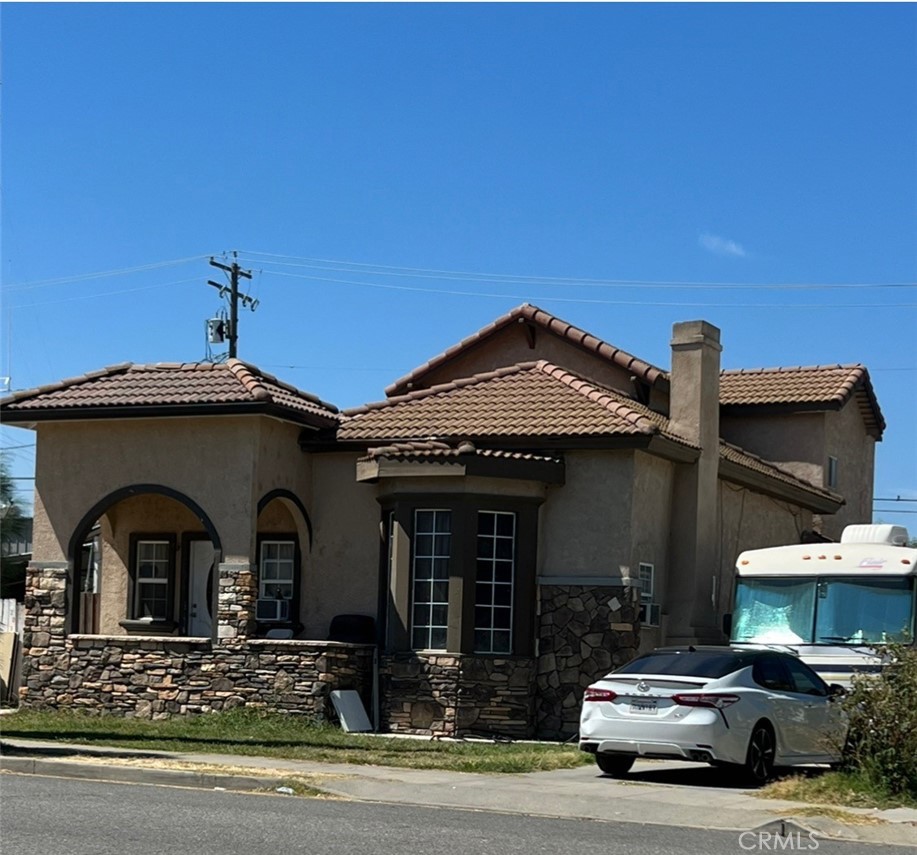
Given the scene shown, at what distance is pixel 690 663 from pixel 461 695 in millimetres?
5430

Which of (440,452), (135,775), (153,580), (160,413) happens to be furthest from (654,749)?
(153,580)

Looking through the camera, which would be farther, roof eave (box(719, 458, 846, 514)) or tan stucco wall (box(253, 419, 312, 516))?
roof eave (box(719, 458, 846, 514))

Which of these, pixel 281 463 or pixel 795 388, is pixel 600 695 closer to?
pixel 281 463

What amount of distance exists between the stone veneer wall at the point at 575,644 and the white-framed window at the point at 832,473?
11600 millimetres

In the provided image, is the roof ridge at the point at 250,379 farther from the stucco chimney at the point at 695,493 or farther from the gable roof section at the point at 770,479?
the gable roof section at the point at 770,479

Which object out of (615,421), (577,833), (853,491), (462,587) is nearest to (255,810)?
(577,833)

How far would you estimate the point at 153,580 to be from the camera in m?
24.8

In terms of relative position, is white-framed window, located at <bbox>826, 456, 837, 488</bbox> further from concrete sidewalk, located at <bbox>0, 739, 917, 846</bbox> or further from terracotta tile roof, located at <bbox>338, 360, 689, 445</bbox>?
concrete sidewalk, located at <bbox>0, 739, 917, 846</bbox>

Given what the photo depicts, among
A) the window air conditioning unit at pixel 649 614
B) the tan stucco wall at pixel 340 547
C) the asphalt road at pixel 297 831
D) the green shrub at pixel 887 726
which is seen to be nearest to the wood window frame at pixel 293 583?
the tan stucco wall at pixel 340 547

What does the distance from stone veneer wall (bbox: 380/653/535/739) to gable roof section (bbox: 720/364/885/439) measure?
11933 mm

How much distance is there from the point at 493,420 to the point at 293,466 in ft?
10.8

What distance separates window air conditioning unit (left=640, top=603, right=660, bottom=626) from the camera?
21.8 m

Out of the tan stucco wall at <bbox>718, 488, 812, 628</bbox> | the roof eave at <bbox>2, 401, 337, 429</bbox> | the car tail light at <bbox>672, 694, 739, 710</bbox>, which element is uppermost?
the roof eave at <bbox>2, 401, 337, 429</bbox>

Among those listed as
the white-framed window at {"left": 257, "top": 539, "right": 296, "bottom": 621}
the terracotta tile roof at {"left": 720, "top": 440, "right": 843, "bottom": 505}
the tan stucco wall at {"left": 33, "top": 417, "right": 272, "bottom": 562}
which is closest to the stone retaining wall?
the tan stucco wall at {"left": 33, "top": 417, "right": 272, "bottom": 562}
